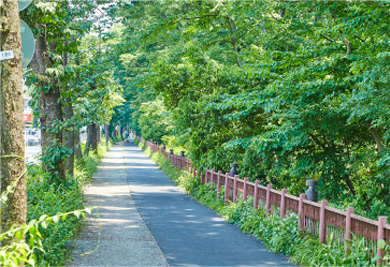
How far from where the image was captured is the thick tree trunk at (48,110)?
12.0m

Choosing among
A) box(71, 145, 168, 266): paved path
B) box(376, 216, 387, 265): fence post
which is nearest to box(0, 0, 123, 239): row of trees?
box(71, 145, 168, 266): paved path

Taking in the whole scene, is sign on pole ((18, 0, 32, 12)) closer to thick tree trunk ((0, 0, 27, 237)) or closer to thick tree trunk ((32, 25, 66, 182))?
thick tree trunk ((0, 0, 27, 237))

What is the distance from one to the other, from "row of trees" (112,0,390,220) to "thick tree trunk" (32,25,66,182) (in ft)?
14.9

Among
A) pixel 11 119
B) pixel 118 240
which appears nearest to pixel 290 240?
pixel 118 240

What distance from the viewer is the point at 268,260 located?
28.9 feet

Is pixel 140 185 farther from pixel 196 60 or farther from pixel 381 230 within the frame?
pixel 381 230

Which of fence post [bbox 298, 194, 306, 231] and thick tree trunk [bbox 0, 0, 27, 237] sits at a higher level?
thick tree trunk [bbox 0, 0, 27, 237]

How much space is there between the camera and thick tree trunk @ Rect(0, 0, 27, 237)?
495 cm

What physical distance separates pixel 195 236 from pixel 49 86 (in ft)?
16.6

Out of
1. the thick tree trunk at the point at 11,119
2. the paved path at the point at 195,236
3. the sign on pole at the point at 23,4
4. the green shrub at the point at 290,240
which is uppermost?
the sign on pole at the point at 23,4

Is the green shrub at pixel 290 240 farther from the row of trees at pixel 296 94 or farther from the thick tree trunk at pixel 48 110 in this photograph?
the thick tree trunk at pixel 48 110

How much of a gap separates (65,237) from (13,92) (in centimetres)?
423

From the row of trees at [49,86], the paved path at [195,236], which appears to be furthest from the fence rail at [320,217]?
the row of trees at [49,86]

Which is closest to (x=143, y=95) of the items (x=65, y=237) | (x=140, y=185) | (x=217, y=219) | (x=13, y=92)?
(x=140, y=185)
